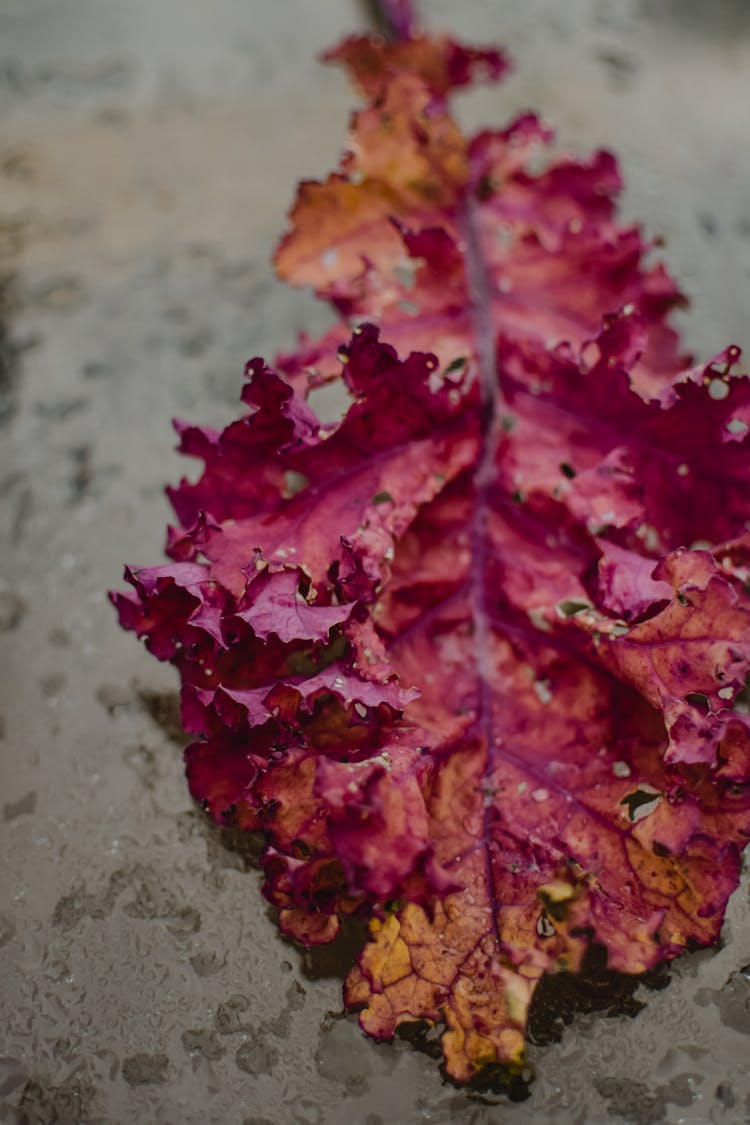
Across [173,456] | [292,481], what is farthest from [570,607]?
[173,456]

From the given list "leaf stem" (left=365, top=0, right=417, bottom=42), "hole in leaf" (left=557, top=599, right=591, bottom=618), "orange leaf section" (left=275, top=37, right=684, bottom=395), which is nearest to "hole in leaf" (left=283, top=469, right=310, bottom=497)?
"orange leaf section" (left=275, top=37, right=684, bottom=395)

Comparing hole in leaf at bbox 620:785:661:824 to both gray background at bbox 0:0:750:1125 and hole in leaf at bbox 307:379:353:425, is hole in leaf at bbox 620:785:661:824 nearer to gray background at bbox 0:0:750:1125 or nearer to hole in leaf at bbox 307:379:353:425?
→ gray background at bbox 0:0:750:1125

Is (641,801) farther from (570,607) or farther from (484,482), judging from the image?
(484,482)

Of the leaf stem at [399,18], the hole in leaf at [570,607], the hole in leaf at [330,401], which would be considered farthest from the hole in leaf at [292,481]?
the leaf stem at [399,18]

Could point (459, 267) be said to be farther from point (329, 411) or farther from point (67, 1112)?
point (67, 1112)

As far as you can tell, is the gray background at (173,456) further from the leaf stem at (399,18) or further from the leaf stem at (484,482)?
the leaf stem at (484,482)

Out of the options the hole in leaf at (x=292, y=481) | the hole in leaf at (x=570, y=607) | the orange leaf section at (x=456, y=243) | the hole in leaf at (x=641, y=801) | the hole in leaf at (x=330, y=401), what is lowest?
the hole in leaf at (x=641, y=801)
